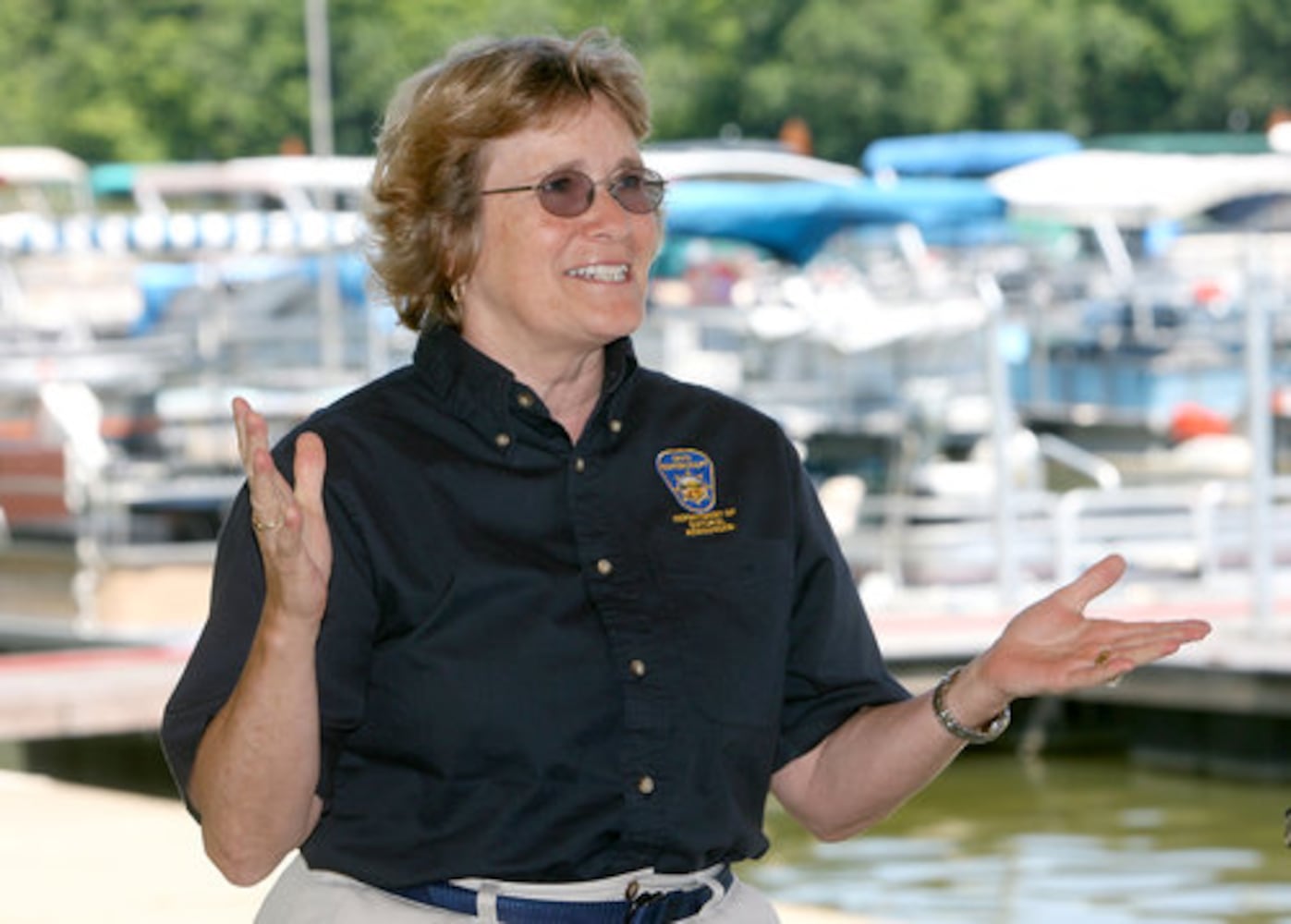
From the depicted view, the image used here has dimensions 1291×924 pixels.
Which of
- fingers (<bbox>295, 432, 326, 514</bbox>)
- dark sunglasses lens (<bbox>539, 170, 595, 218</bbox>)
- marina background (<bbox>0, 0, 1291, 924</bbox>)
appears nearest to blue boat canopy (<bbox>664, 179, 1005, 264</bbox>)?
marina background (<bbox>0, 0, 1291, 924</bbox>)

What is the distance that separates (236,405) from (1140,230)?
4464 cm

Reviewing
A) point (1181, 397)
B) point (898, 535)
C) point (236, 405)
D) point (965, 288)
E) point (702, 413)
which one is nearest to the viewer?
point (236, 405)

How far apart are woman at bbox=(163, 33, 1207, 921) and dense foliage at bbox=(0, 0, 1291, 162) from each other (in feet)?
205

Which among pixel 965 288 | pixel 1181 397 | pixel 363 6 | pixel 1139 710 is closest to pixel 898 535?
pixel 1139 710

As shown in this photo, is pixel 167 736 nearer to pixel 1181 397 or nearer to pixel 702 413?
pixel 702 413

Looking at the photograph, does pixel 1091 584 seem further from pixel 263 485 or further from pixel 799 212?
pixel 799 212

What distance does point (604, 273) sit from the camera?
3.09 metres

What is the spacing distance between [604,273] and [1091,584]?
2.06 ft

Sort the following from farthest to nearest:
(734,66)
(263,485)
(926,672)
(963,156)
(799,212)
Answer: (734,66) → (963,156) → (799,212) → (926,672) → (263,485)

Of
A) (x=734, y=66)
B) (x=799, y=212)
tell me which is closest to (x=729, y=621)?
(x=799, y=212)

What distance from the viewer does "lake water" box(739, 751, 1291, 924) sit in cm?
961

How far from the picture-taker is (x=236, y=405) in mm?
2793

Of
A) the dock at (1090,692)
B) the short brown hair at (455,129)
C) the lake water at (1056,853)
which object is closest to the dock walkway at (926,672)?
the dock at (1090,692)

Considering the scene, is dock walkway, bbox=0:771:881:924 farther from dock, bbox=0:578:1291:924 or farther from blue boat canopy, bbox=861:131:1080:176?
blue boat canopy, bbox=861:131:1080:176
